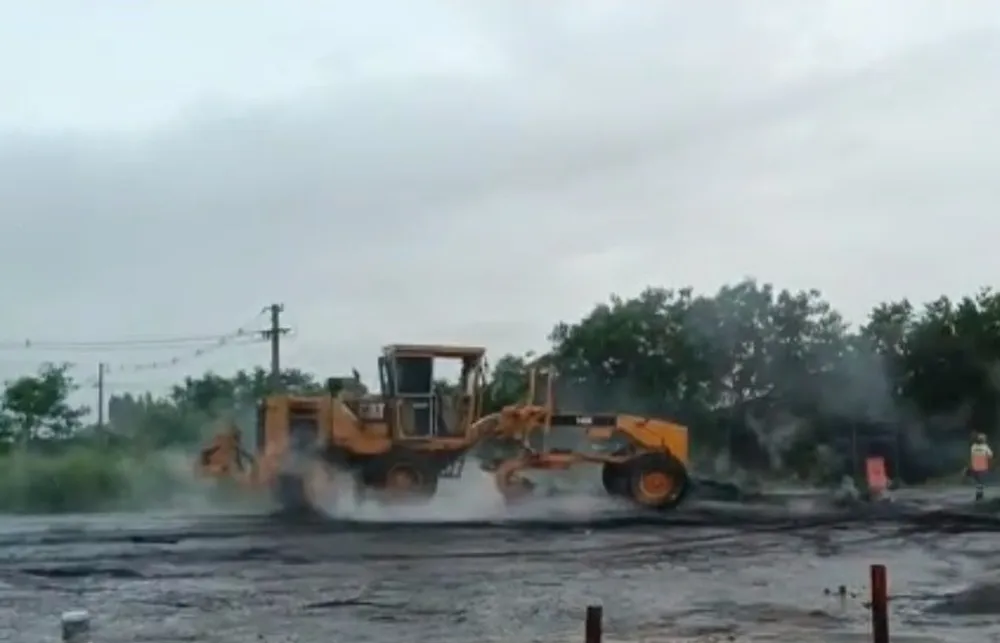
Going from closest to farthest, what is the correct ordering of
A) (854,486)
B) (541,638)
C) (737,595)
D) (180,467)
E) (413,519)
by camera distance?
(541,638) → (737,595) → (413,519) → (854,486) → (180,467)

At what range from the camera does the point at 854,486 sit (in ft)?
128

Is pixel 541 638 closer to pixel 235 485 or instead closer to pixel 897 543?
pixel 897 543

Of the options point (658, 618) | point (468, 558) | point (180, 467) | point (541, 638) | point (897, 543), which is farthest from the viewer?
point (180, 467)

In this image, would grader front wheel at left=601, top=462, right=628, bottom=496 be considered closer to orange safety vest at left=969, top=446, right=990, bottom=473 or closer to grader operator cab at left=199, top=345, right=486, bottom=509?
grader operator cab at left=199, top=345, right=486, bottom=509

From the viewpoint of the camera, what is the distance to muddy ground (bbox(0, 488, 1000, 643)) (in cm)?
1492

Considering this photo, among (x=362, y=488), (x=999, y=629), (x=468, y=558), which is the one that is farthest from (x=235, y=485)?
(x=999, y=629)

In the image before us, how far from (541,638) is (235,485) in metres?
18.0

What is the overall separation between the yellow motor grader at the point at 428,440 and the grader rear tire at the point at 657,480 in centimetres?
2

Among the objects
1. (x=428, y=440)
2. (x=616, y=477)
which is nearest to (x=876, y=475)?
(x=616, y=477)

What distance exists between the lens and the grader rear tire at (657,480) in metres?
30.6

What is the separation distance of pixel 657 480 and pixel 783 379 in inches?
881

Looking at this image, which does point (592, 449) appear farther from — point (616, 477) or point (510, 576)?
point (510, 576)

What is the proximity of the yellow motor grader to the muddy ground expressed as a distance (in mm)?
1316

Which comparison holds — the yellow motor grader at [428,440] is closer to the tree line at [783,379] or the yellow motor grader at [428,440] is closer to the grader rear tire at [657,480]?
the grader rear tire at [657,480]
